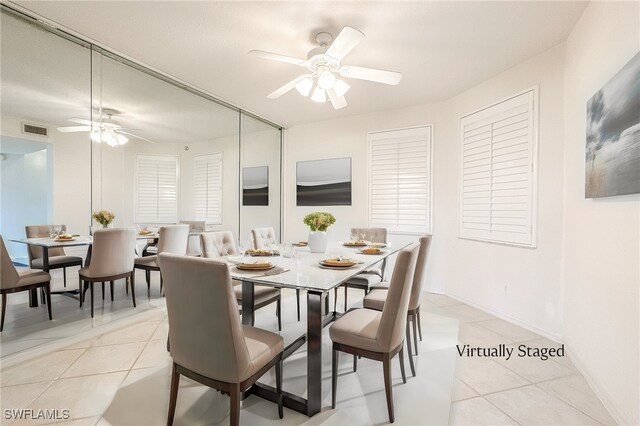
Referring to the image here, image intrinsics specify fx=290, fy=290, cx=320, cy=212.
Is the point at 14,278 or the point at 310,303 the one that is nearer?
the point at 310,303

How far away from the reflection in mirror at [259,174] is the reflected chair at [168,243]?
108 cm

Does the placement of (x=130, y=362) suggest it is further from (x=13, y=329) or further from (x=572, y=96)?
(x=572, y=96)

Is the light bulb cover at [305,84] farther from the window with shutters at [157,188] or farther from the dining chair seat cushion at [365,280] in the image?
the window with shutters at [157,188]

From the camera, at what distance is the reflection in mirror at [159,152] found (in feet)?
9.92

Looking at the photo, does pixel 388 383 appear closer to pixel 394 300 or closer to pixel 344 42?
pixel 394 300

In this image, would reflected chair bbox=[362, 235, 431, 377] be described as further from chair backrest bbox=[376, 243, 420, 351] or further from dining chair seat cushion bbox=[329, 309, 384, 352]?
chair backrest bbox=[376, 243, 420, 351]

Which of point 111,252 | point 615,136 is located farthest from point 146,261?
point 615,136

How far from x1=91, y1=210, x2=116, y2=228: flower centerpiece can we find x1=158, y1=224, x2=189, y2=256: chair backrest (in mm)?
567

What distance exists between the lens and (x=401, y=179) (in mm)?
4414

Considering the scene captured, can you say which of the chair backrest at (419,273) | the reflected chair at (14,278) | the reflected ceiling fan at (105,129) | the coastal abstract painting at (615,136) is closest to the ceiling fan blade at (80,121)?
the reflected ceiling fan at (105,129)

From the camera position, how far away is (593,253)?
2.04m

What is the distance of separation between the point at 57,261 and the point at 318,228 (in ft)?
9.65

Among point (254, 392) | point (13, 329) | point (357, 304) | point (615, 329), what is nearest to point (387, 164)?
point (357, 304)

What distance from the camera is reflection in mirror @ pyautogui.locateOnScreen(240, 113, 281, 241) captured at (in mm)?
4730
